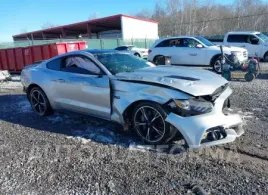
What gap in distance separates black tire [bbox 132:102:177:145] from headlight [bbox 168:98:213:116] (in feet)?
0.77

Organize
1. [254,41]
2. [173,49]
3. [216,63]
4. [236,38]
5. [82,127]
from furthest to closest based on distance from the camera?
[236,38] → [254,41] → [173,49] → [216,63] → [82,127]

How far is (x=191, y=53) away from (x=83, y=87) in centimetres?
780

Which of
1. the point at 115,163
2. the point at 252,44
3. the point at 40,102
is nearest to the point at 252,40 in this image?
the point at 252,44

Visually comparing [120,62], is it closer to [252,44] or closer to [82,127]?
[82,127]

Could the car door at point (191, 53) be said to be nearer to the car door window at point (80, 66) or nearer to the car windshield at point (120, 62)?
the car windshield at point (120, 62)

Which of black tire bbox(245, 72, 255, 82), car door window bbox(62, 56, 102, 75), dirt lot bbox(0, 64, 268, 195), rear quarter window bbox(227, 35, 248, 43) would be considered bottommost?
dirt lot bbox(0, 64, 268, 195)

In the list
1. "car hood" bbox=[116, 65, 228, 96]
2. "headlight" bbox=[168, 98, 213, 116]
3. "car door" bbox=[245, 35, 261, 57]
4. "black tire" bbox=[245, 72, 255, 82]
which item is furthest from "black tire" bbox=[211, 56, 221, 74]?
"headlight" bbox=[168, 98, 213, 116]

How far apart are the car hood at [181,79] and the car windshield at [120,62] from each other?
242 mm

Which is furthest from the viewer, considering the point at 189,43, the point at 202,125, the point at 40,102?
the point at 189,43

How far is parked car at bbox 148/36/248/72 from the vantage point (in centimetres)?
1023

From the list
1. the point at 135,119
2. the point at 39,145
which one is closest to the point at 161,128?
the point at 135,119

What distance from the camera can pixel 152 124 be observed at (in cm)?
358

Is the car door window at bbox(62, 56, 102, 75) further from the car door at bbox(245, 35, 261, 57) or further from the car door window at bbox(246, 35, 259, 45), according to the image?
the car door window at bbox(246, 35, 259, 45)

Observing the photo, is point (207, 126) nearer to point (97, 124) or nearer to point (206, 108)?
point (206, 108)
